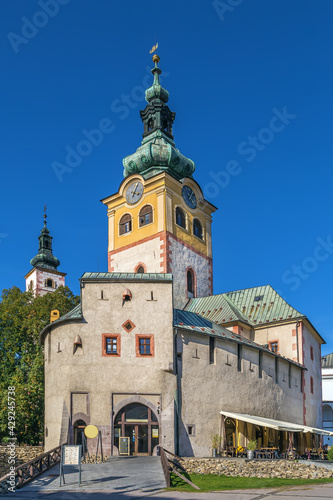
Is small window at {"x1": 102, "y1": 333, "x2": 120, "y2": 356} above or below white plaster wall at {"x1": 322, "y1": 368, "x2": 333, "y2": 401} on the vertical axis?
above

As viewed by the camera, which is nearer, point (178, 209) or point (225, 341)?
point (225, 341)

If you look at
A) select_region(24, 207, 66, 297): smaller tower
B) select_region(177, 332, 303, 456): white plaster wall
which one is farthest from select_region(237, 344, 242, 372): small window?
select_region(24, 207, 66, 297): smaller tower

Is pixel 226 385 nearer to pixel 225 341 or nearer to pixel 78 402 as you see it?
pixel 225 341

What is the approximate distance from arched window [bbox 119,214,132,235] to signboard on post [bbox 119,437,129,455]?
22.0m

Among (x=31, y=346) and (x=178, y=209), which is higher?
(x=178, y=209)

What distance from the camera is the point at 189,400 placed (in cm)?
3056

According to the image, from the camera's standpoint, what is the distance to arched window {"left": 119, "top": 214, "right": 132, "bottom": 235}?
Result: 48.4 m

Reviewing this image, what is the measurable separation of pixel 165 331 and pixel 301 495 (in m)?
12.7

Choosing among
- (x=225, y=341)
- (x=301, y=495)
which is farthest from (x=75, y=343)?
(x=301, y=495)

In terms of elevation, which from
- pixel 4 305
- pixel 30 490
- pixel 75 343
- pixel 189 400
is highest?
pixel 4 305

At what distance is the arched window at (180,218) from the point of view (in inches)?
1861

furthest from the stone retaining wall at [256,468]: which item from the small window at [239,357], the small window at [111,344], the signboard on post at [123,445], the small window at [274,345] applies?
the small window at [274,345]

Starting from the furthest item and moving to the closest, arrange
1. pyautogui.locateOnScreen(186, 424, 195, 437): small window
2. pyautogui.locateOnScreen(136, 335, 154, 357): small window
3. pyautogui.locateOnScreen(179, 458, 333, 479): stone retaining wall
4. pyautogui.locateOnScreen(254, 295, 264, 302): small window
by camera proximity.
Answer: pyautogui.locateOnScreen(254, 295, 264, 302): small window → pyautogui.locateOnScreen(186, 424, 195, 437): small window → pyautogui.locateOnScreen(136, 335, 154, 357): small window → pyautogui.locateOnScreen(179, 458, 333, 479): stone retaining wall

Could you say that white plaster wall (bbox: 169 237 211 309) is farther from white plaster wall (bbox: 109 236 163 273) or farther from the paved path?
the paved path
